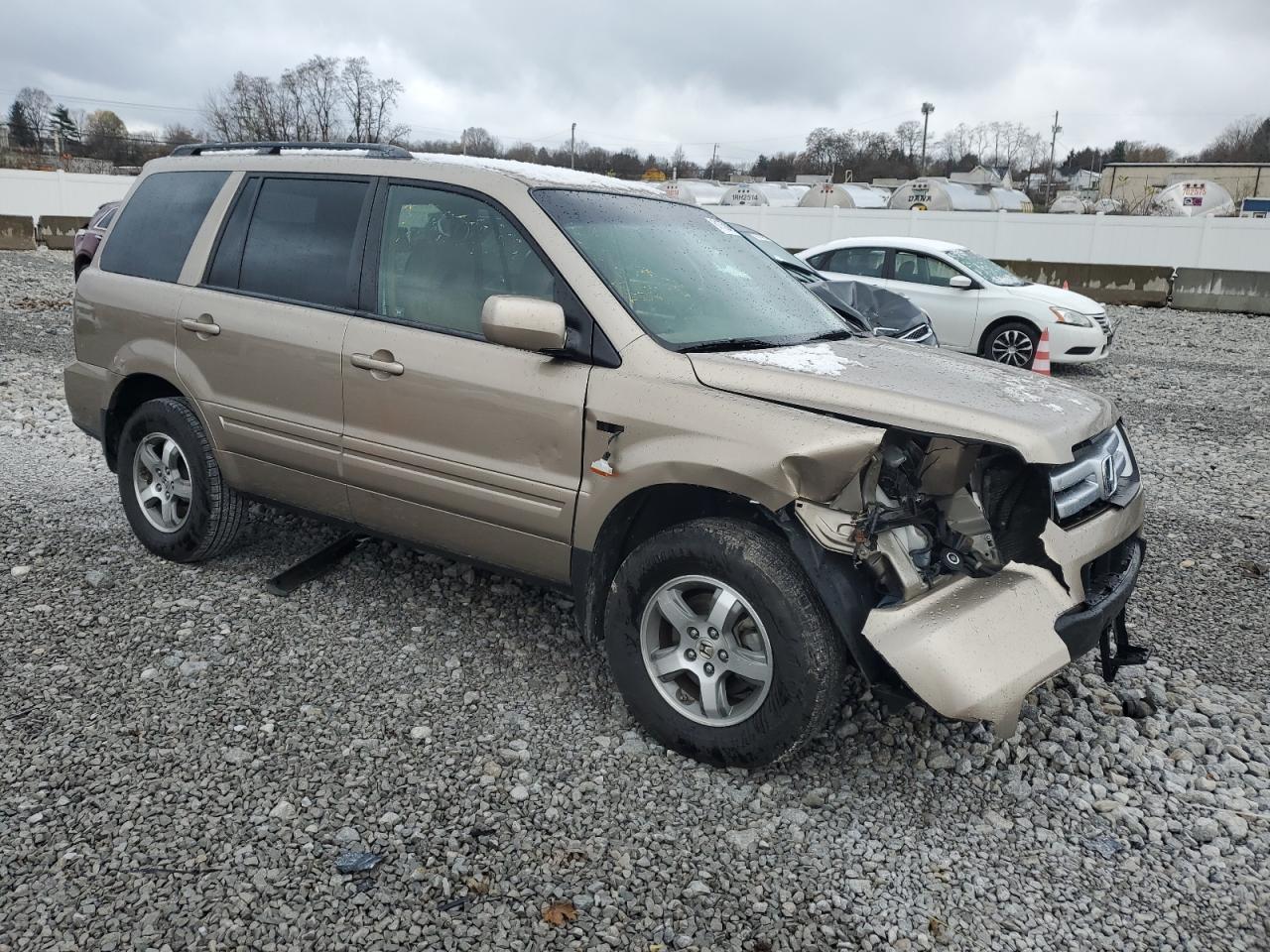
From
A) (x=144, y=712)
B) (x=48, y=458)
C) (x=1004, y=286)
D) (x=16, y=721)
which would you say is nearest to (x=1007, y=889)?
(x=144, y=712)

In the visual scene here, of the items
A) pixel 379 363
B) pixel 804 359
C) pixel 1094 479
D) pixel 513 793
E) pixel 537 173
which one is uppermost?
pixel 537 173

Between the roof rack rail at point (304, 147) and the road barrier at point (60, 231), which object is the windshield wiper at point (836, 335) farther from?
the road barrier at point (60, 231)

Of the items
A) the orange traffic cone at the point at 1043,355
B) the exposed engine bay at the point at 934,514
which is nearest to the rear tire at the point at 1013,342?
the orange traffic cone at the point at 1043,355

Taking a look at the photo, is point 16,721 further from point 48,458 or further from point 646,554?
point 48,458

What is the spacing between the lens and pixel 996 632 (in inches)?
110

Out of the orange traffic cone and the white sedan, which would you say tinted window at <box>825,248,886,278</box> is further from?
the orange traffic cone

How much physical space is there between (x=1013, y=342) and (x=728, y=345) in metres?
9.64

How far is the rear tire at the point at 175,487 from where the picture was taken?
4.42 metres

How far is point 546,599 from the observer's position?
4461mm

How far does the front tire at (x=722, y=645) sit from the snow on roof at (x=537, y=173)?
154 centimetres

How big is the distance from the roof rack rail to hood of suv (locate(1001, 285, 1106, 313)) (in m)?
9.47

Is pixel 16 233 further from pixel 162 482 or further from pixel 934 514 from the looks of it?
pixel 934 514

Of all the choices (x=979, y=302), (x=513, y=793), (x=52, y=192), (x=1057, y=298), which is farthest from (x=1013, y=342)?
(x=52, y=192)

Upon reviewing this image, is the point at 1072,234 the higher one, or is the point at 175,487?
the point at 1072,234
